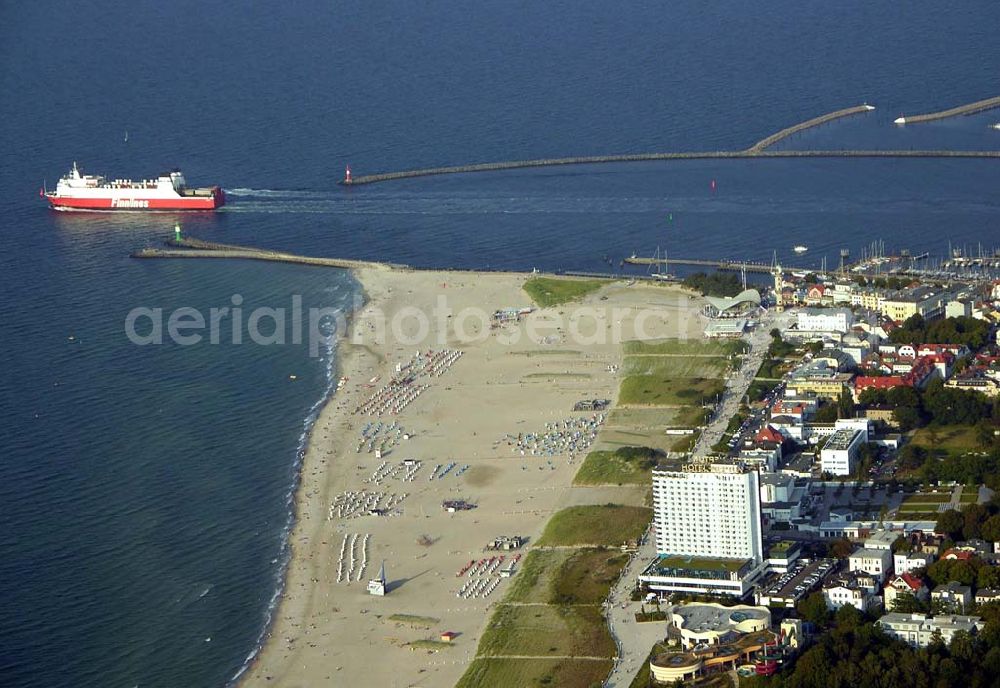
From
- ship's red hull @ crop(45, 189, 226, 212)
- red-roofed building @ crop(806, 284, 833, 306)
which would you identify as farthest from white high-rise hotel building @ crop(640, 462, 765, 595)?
ship's red hull @ crop(45, 189, 226, 212)

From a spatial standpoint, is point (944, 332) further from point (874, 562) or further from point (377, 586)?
point (377, 586)

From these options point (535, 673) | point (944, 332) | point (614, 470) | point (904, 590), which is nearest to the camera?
point (535, 673)

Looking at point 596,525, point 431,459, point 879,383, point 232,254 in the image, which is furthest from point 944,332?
point 232,254

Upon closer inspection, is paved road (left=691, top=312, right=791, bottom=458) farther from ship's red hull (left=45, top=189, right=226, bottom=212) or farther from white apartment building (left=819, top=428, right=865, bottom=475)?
ship's red hull (left=45, top=189, right=226, bottom=212)

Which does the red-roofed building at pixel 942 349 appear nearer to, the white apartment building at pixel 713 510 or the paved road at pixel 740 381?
the paved road at pixel 740 381

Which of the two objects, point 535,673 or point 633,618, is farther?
point 633,618

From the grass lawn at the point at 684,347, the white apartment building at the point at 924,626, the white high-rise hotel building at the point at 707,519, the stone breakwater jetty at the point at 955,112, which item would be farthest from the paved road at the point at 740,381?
the stone breakwater jetty at the point at 955,112
